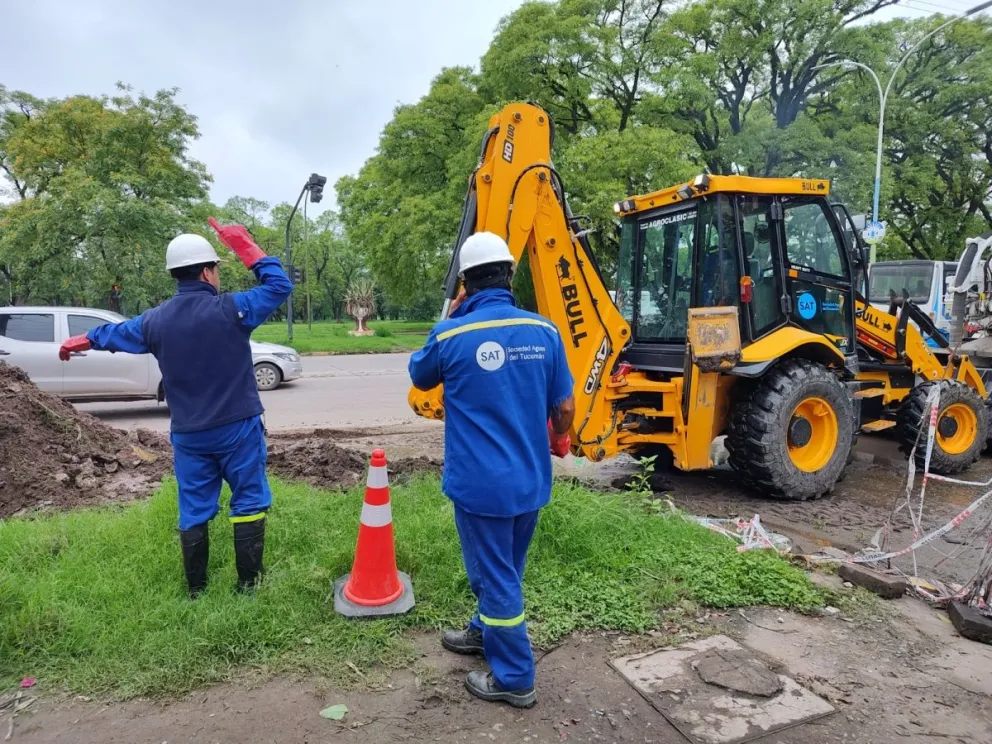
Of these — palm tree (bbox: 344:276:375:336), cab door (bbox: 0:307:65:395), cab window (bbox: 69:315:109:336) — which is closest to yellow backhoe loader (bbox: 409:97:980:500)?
cab window (bbox: 69:315:109:336)

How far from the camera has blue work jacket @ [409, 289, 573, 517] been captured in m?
2.73

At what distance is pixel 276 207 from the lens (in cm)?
7119

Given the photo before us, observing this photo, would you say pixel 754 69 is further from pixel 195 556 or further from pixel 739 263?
pixel 195 556

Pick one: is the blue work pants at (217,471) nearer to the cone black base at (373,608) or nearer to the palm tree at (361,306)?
the cone black base at (373,608)

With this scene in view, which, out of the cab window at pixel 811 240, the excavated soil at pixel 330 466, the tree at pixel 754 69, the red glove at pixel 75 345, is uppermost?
the tree at pixel 754 69

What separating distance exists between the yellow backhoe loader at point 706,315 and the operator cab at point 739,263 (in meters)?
0.01

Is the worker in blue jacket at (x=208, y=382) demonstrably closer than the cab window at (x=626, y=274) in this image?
Yes

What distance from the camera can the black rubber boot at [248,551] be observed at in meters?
3.52

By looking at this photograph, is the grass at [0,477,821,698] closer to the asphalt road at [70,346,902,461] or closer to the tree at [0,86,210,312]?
the asphalt road at [70,346,902,461]

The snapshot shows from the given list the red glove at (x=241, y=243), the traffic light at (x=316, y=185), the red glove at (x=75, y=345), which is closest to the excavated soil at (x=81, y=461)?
the red glove at (x=75, y=345)

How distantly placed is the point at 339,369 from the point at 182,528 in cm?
1505

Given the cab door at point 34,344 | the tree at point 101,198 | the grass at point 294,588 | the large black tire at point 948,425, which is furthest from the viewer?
the tree at point 101,198

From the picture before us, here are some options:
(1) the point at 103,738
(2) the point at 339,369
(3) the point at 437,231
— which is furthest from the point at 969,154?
(1) the point at 103,738

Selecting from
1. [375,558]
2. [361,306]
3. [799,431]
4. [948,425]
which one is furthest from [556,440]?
[361,306]
